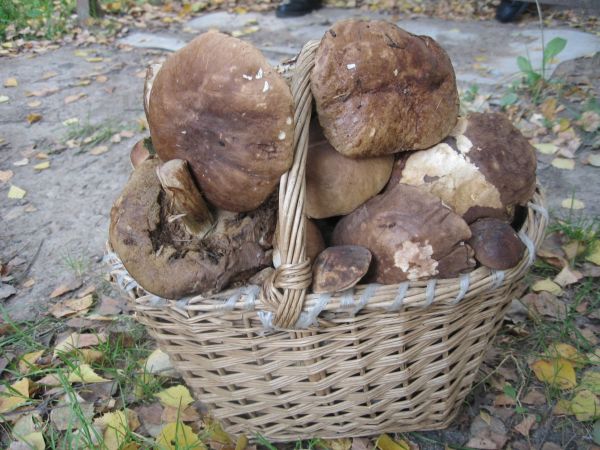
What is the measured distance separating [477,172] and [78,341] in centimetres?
153

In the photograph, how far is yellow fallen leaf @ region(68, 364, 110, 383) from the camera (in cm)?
182

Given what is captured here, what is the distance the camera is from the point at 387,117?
4.46 ft

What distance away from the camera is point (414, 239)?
1.28 m

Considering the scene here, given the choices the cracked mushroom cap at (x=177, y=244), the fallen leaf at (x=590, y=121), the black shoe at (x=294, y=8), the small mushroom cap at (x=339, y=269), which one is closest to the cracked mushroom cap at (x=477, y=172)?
the small mushroom cap at (x=339, y=269)

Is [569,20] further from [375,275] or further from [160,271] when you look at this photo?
[160,271]

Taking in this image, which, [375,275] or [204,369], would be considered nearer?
[375,275]

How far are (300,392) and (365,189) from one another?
0.56 m

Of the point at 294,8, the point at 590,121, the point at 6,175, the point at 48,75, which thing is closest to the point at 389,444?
the point at 590,121

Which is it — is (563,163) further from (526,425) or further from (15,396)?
(15,396)

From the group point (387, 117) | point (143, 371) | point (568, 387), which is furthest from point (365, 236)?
point (143, 371)

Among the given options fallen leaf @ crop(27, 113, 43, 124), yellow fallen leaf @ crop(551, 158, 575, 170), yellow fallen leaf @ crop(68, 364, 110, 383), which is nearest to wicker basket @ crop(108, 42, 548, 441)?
yellow fallen leaf @ crop(68, 364, 110, 383)

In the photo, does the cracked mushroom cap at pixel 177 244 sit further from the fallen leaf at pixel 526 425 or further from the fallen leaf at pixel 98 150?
the fallen leaf at pixel 98 150

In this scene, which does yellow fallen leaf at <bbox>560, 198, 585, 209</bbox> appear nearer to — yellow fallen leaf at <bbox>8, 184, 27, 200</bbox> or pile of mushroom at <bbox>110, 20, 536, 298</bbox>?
pile of mushroom at <bbox>110, 20, 536, 298</bbox>

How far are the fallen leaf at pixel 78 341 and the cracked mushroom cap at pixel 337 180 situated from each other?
106 cm
